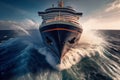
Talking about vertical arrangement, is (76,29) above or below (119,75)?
above

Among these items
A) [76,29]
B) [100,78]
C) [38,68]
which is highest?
[76,29]

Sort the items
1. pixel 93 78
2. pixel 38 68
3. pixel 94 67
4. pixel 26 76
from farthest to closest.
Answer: pixel 94 67 → pixel 38 68 → pixel 93 78 → pixel 26 76

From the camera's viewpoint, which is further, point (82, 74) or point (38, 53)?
point (38, 53)

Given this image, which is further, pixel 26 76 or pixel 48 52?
pixel 48 52

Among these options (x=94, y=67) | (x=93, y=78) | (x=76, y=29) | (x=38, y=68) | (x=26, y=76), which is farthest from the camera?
(x=76, y=29)

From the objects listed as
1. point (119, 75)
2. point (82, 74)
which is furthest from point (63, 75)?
point (119, 75)

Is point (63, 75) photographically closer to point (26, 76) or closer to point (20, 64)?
point (26, 76)

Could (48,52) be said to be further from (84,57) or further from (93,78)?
(93,78)

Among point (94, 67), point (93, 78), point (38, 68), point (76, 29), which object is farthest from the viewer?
point (76, 29)

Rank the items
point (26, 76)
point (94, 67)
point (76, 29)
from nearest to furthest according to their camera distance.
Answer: point (26, 76) < point (94, 67) < point (76, 29)
